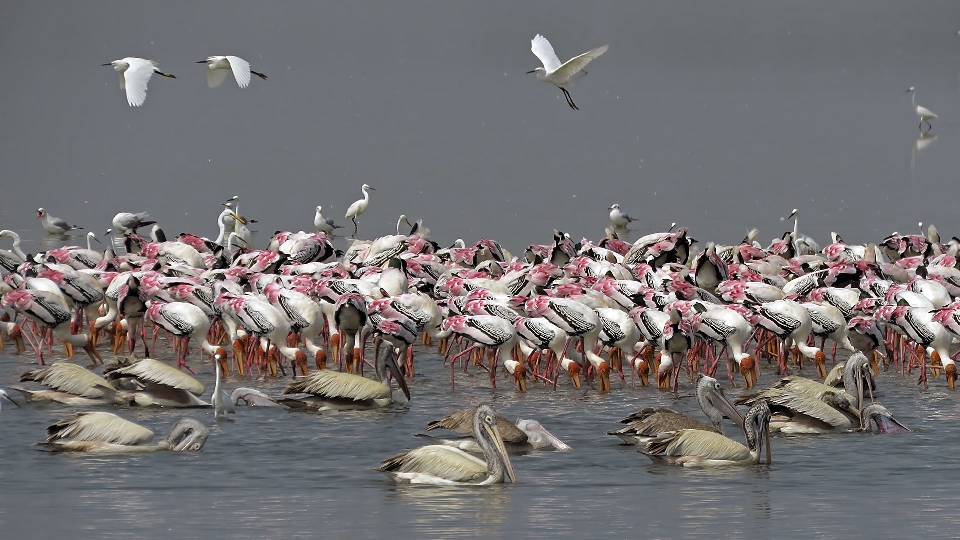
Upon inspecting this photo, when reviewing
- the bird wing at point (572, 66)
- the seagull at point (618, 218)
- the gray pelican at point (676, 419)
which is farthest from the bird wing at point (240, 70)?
the gray pelican at point (676, 419)

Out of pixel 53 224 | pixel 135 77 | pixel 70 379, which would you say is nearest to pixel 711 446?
pixel 70 379

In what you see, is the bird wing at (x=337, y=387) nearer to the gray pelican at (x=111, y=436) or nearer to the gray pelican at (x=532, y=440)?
the gray pelican at (x=532, y=440)

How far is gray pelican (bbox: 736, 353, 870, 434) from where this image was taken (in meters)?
13.4

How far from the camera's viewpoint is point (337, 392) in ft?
46.8

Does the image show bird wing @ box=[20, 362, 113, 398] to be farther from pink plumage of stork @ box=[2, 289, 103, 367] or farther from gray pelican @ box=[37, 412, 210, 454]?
pink plumage of stork @ box=[2, 289, 103, 367]

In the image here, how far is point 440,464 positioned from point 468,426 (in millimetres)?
1516

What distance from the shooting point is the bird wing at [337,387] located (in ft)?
46.5

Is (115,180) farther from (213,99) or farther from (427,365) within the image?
(213,99)

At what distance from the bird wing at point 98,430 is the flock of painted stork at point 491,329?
0.05 feet

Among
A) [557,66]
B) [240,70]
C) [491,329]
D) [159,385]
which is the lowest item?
[159,385]

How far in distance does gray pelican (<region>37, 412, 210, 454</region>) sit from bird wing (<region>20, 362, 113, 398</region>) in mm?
1629

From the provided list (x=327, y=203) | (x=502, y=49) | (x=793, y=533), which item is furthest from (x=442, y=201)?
(x=502, y=49)

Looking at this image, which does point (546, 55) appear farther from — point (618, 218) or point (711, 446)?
point (711, 446)

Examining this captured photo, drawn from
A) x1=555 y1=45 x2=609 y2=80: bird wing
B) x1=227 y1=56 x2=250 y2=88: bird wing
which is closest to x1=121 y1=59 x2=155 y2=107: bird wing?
x1=227 y1=56 x2=250 y2=88: bird wing
